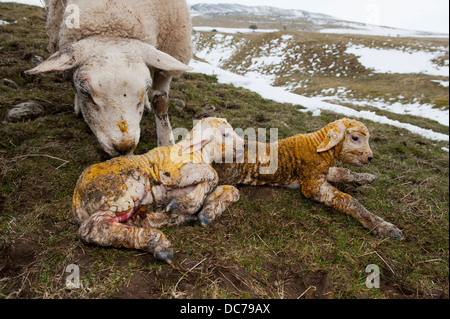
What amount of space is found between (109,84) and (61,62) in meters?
0.66

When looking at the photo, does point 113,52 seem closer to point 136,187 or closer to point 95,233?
point 136,187

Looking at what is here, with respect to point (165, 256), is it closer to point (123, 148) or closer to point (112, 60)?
point (123, 148)

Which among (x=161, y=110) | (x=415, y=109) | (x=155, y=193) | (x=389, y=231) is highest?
(x=161, y=110)

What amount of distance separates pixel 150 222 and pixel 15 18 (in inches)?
536

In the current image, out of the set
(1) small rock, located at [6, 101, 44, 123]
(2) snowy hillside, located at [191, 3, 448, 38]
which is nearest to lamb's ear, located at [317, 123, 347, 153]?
(1) small rock, located at [6, 101, 44, 123]

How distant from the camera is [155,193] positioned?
2953mm

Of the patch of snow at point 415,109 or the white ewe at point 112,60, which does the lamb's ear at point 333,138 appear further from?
the patch of snow at point 415,109

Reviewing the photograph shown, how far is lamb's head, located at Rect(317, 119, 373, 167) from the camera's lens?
12.2 ft

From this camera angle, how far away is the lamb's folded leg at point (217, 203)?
2946mm

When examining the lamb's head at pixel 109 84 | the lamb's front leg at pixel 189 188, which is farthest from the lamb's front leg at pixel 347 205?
the lamb's head at pixel 109 84

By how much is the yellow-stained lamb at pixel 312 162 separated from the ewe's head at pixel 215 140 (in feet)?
0.94

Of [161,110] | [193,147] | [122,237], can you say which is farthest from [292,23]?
→ [122,237]

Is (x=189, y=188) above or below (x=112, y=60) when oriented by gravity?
below
